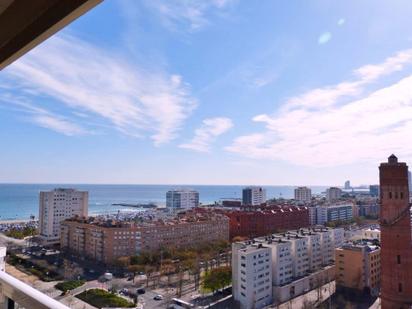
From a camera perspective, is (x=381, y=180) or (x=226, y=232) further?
(x=226, y=232)

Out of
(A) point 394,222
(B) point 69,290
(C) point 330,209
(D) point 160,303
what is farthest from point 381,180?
(C) point 330,209

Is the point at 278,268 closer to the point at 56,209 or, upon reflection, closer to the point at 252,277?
the point at 252,277

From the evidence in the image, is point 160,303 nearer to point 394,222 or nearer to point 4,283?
point 394,222

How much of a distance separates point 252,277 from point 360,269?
175 cm

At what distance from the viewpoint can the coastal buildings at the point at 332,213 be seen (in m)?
14.0

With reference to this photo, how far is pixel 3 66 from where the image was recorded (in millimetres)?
572

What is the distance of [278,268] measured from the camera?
5918 millimetres

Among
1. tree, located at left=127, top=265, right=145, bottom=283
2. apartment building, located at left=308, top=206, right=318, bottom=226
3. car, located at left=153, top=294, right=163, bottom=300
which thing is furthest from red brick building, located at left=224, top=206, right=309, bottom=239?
car, located at left=153, top=294, right=163, bottom=300

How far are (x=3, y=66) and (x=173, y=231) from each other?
8445 mm

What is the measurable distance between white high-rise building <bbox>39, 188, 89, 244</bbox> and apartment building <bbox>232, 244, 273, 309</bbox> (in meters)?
6.39

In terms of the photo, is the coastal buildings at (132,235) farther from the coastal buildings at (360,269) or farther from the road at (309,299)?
the coastal buildings at (360,269)

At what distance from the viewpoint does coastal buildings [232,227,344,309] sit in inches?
206

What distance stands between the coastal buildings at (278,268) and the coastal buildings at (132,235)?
2838mm

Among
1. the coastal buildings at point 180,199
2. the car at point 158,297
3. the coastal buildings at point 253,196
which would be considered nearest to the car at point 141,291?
the car at point 158,297
